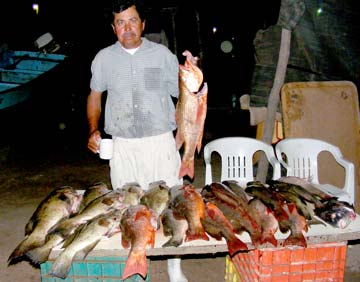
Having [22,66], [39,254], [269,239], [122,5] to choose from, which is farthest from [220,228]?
[22,66]

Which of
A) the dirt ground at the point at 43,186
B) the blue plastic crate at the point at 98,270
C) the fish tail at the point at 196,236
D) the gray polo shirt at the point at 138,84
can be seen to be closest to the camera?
the fish tail at the point at 196,236

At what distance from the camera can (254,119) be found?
6.91 meters

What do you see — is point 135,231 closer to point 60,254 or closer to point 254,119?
point 60,254

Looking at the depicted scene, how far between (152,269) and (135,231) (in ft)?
8.11

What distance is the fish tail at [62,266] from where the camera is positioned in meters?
2.83

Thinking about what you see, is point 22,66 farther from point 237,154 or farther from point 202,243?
point 202,243

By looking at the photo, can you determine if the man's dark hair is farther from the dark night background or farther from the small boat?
the small boat

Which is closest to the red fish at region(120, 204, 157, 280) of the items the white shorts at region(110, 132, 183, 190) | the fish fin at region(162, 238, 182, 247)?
the fish fin at region(162, 238, 182, 247)

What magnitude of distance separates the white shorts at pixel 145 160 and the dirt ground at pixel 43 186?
1.49m

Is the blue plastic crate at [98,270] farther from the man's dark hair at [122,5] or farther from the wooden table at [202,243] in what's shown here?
the man's dark hair at [122,5]

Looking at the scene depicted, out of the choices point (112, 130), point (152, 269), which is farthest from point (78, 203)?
point (152, 269)

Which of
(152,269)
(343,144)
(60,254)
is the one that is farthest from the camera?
(343,144)

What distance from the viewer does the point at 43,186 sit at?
8.13 meters

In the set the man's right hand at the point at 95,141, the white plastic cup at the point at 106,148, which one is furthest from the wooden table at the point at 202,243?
the man's right hand at the point at 95,141
